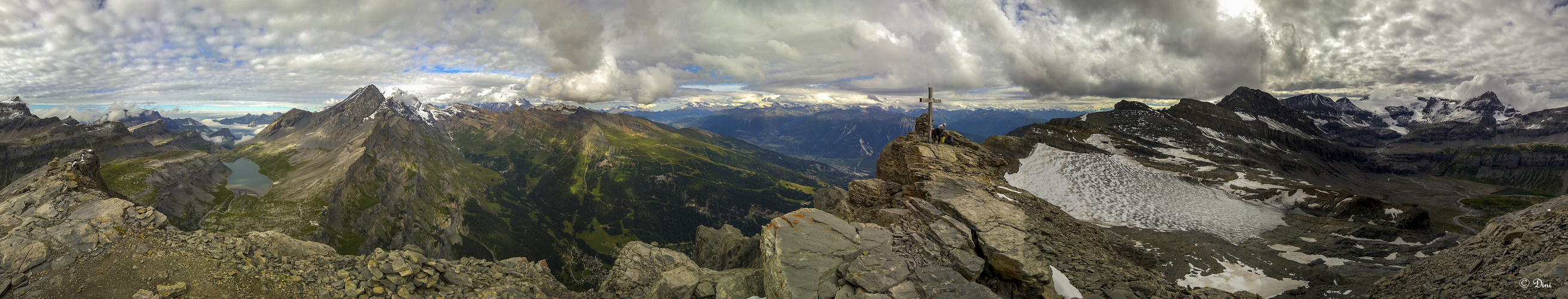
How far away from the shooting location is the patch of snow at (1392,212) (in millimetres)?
38312

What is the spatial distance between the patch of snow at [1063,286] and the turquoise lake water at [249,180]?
204082 mm

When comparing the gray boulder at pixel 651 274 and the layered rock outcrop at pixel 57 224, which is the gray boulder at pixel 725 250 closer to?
the gray boulder at pixel 651 274

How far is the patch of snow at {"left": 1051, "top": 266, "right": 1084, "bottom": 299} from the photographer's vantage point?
1466 cm

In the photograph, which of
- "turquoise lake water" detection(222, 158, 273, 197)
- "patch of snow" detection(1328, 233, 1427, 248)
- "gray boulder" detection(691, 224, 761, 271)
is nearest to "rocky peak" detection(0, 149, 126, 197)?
"gray boulder" detection(691, 224, 761, 271)

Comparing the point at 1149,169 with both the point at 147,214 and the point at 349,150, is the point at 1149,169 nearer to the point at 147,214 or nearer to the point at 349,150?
the point at 147,214

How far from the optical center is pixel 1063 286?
15047mm

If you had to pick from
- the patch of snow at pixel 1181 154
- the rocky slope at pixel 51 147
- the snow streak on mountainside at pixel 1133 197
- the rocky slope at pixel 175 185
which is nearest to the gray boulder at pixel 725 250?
the snow streak on mountainside at pixel 1133 197

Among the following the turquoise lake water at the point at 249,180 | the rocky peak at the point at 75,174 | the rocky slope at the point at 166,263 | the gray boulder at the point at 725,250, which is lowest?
the turquoise lake water at the point at 249,180

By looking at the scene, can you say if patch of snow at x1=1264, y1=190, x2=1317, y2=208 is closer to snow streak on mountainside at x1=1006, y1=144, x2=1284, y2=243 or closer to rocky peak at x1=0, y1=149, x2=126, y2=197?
snow streak on mountainside at x1=1006, y1=144, x2=1284, y2=243

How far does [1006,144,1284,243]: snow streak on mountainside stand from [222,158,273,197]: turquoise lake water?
673 ft

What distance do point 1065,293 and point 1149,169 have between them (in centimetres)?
6660

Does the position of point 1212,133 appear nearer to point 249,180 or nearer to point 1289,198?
point 1289,198

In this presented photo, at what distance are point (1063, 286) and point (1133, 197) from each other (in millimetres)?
46311

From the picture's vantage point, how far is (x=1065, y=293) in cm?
1477
